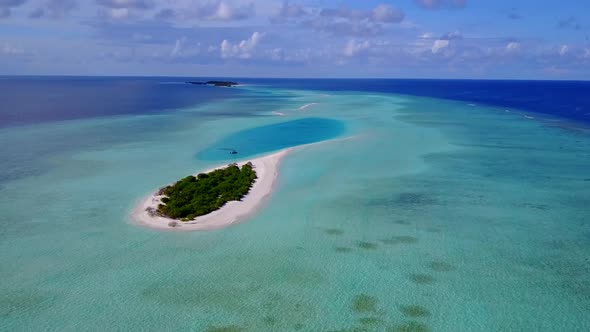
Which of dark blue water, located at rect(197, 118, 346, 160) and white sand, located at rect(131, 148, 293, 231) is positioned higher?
dark blue water, located at rect(197, 118, 346, 160)

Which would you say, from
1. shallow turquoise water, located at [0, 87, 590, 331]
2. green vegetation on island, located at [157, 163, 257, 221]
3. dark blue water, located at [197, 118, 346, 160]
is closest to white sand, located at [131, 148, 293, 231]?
green vegetation on island, located at [157, 163, 257, 221]

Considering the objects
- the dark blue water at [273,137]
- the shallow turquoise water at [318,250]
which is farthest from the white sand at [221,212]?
the dark blue water at [273,137]

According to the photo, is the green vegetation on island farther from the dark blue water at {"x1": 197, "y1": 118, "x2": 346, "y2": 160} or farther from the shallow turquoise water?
the dark blue water at {"x1": 197, "y1": 118, "x2": 346, "y2": 160}

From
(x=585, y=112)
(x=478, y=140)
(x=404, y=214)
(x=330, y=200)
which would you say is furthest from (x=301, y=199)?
(x=585, y=112)

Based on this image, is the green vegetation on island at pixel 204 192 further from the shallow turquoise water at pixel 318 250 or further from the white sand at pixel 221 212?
the shallow turquoise water at pixel 318 250

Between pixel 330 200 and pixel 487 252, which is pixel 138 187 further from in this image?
pixel 487 252

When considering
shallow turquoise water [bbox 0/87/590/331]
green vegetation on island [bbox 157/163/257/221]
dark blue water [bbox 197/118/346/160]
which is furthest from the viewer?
dark blue water [bbox 197/118/346/160]
